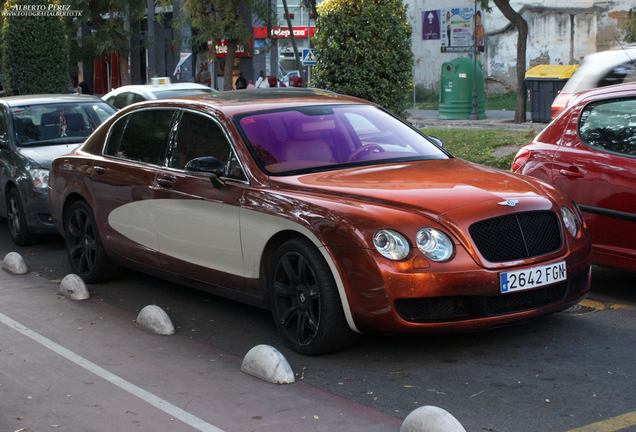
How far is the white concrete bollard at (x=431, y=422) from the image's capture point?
344 cm

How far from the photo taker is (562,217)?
4.88 meters

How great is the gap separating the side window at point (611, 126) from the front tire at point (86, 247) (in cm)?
410

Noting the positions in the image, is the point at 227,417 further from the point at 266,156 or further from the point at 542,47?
the point at 542,47

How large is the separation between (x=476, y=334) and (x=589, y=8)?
2540 cm

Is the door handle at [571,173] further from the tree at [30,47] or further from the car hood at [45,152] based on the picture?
the tree at [30,47]

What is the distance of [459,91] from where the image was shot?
78.9 ft

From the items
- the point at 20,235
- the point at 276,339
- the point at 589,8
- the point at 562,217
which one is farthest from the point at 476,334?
the point at 589,8

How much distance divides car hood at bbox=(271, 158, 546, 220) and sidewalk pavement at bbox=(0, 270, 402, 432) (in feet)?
3.81

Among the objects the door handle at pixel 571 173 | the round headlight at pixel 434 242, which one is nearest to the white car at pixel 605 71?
the door handle at pixel 571 173

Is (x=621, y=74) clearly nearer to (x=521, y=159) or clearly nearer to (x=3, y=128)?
(x=521, y=159)

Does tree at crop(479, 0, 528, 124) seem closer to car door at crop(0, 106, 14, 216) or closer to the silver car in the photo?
the silver car

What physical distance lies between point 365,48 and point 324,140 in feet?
21.6

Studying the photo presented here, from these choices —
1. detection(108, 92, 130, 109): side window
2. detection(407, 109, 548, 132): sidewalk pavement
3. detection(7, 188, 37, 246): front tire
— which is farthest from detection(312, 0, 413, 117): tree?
detection(407, 109, 548, 132): sidewalk pavement

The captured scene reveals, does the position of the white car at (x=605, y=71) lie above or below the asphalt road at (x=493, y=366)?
above
